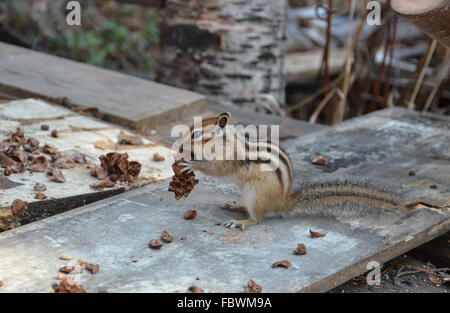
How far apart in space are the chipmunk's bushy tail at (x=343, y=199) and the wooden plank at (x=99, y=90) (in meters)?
1.35

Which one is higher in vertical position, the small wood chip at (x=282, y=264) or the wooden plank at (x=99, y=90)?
the wooden plank at (x=99, y=90)

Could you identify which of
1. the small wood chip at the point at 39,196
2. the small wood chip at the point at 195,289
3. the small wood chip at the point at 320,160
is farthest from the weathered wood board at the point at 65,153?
the small wood chip at the point at 195,289

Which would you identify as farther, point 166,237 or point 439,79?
point 439,79

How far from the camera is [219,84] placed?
4.82 meters

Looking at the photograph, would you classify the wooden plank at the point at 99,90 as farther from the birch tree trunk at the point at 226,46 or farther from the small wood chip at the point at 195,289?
the small wood chip at the point at 195,289

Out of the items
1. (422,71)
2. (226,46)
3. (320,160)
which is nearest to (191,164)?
(320,160)

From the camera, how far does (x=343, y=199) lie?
8.72 ft

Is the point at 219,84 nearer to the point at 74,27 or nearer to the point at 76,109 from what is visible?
the point at 76,109

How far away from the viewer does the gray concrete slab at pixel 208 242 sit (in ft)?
6.85

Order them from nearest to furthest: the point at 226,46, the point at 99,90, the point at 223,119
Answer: the point at 223,119, the point at 99,90, the point at 226,46

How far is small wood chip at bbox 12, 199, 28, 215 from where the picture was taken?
2.50 metres

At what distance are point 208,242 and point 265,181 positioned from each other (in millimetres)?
348

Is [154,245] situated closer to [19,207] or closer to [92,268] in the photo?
[92,268]
